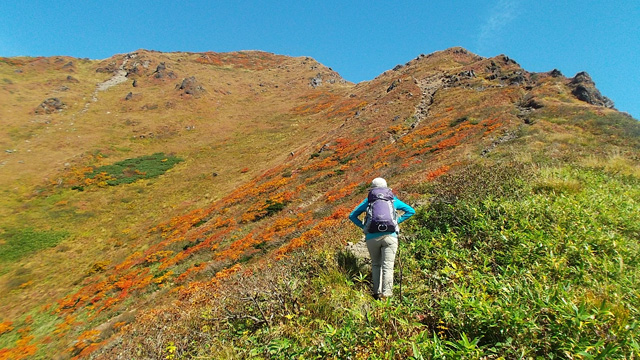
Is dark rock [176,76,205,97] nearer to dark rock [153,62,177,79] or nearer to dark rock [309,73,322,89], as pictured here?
dark rock [153,62,177,79]

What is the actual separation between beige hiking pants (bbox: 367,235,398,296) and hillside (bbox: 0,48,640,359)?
0.36m

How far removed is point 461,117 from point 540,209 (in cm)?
2198

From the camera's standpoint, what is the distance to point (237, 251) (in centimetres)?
1576

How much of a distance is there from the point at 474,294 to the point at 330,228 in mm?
7666

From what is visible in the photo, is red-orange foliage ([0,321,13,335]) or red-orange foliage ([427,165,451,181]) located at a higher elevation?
red-orange foliage ([427,165,451,181])

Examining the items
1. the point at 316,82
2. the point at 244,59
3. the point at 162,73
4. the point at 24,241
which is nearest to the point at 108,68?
the point at 162,73

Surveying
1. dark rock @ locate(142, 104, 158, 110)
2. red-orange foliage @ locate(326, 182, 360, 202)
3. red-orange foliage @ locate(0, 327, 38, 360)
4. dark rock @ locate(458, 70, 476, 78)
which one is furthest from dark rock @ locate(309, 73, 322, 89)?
red-orange foliage @ locate(0, 327, 38, 360)

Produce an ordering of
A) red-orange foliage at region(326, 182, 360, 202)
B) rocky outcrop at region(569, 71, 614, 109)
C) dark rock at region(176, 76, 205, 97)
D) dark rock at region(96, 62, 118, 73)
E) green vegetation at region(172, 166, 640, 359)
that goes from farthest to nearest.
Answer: dark rock at region(96, 62, 118, 73), dark rock at region(176, 76, 205, 97), rocky outcrop at region(569, 71, 614, 109), red-orange foliage at region(326, 182, 360, 202), green vegetation at region(172, 166, 640, 359)

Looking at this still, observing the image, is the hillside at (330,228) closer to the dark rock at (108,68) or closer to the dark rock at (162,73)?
the dark rock at (162,73)

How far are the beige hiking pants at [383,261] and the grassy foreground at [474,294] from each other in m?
0.26

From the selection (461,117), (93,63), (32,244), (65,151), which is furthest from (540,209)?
(93,63)

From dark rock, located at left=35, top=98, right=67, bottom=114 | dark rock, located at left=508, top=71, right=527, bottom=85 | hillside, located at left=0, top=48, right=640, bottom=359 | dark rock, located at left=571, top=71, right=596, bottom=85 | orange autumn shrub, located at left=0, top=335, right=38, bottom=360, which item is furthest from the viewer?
dark rock, located at left=35, top=98, right=67, bottom=114

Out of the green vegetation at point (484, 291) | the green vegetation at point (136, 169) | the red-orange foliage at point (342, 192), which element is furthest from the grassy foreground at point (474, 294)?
the green vegetation at point (136, 169)

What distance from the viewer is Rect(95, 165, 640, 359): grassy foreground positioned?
2.87 meters
